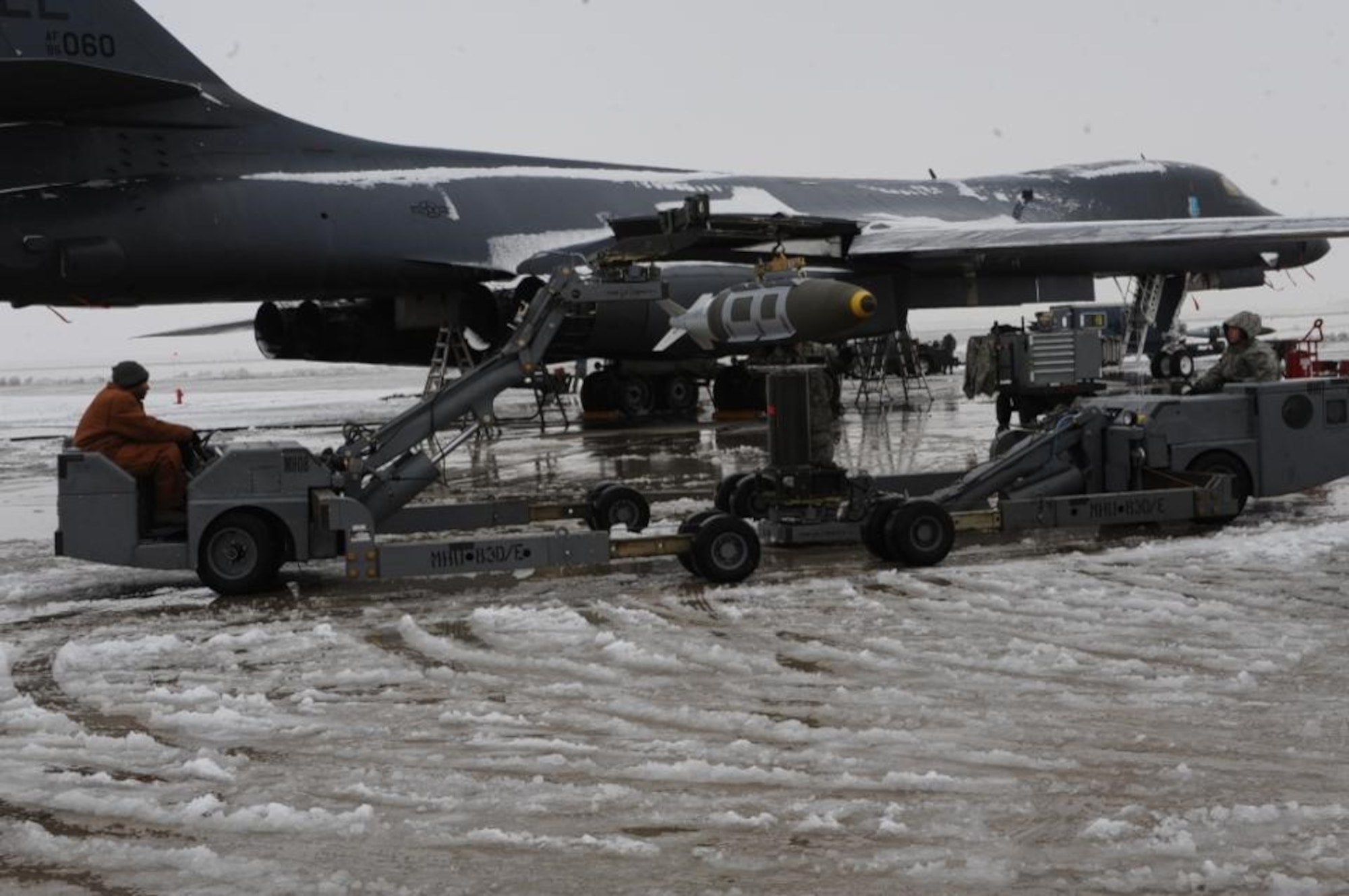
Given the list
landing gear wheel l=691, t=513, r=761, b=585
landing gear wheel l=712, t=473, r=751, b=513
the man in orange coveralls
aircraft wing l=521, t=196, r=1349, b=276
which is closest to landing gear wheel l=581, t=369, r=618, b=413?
aircraft wing l=521, t=196, r=1349, b=276

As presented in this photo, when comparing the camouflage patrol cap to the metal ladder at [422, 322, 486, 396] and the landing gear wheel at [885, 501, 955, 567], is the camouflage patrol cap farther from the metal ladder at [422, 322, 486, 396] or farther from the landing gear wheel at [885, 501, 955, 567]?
the metal ladder at [422, 322, 486, 396]

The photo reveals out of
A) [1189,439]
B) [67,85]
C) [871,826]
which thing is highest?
[67,85]

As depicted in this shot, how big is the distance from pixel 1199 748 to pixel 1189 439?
6.01 meters

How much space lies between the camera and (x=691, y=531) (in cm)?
932

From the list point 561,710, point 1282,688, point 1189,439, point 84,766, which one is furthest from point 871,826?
point 1189,439

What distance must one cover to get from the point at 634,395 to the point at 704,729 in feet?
62.7

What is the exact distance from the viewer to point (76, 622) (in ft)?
28.2

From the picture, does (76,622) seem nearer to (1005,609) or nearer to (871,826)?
(1005,609)

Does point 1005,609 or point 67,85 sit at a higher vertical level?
point 67,85

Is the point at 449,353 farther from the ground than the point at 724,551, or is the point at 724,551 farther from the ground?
the point at 449,353

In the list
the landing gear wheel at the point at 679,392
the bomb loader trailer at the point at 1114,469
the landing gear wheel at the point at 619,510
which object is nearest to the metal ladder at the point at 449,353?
the landing gear wheel at the point at 679,392

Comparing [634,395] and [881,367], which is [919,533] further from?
[881,367]

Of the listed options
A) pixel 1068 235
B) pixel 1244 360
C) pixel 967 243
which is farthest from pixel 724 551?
pixel 967 243

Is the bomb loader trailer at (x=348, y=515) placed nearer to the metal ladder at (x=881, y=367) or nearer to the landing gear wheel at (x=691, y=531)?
the landing gear wheel at (x=691, y=531)
